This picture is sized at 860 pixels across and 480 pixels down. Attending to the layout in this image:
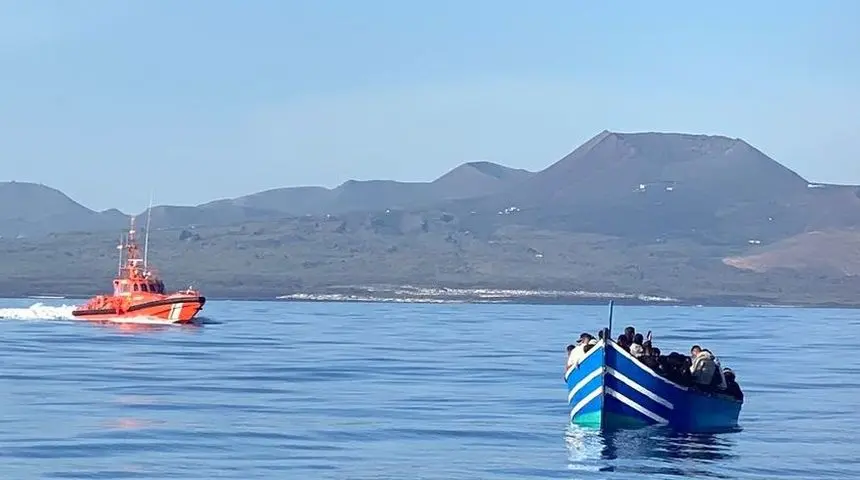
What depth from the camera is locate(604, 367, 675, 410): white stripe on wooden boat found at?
3834 cm

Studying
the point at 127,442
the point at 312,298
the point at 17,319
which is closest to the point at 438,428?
the point at 127,442

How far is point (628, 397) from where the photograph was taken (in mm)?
38688

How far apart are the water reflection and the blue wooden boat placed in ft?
1.03

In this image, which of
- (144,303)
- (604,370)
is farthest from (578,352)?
(144,303)

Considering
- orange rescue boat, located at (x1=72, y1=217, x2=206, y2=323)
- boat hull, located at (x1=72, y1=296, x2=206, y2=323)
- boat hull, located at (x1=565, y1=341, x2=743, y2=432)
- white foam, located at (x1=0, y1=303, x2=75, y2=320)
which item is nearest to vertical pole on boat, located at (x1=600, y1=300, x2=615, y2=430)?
boat hull, located at (x1=565, y1=341, x2=743, y2=432)

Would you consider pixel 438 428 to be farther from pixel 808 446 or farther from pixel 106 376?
pixel 106 376

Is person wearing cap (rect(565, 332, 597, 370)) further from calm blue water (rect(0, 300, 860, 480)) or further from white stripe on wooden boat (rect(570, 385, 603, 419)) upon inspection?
calm blue water (rect(0, 300, 860, 480))

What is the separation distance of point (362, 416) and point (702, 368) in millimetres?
7928


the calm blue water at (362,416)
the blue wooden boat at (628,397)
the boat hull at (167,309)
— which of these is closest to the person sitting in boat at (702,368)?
the blue wooden boat at (628,397)

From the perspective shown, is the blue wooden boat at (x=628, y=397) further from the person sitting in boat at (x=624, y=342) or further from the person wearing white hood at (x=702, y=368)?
the person sitting in boat at (x=624, y=342)

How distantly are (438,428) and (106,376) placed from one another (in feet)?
55.5

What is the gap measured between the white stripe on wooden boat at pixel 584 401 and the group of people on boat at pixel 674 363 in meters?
0.79

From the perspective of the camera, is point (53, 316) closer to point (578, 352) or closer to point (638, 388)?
point (578, 352)

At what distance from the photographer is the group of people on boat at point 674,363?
38906mm
